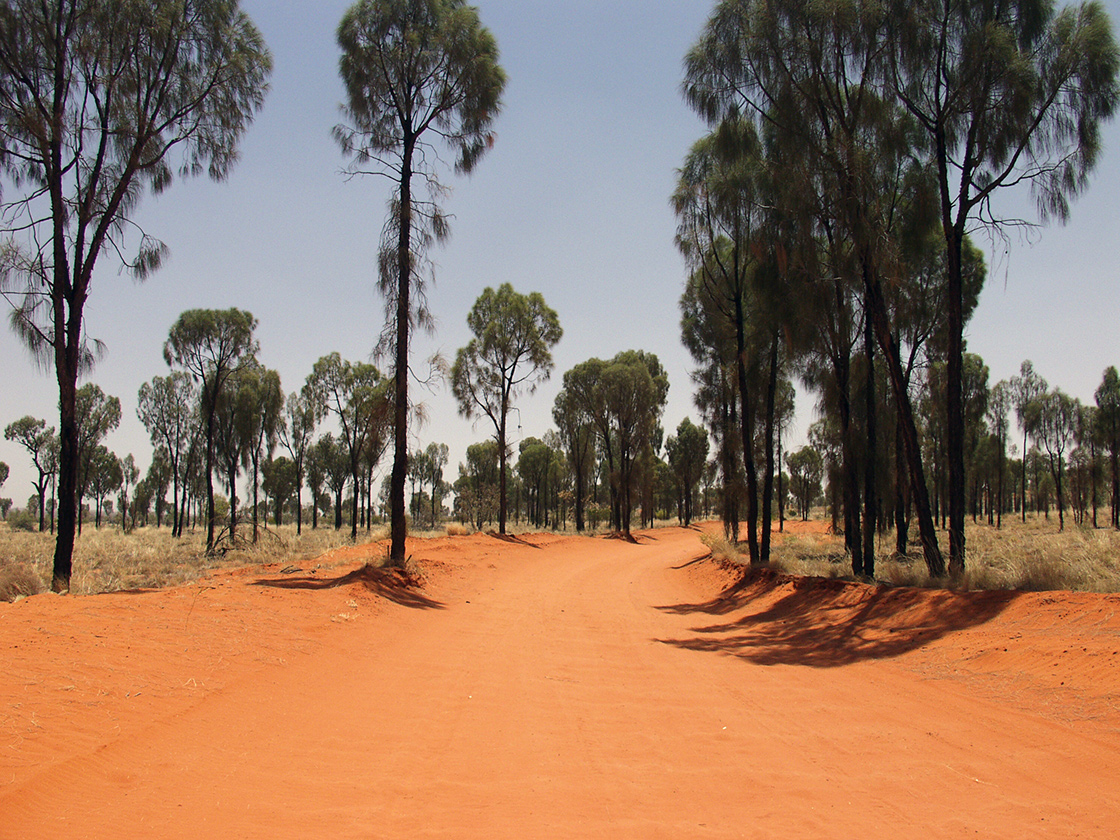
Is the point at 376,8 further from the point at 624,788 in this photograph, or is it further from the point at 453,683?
the point at 624,788

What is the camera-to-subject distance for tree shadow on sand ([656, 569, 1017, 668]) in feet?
28.2

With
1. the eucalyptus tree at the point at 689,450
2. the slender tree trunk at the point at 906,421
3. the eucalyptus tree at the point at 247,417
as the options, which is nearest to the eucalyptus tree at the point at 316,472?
the eucalyptus tree at the point at 247,417

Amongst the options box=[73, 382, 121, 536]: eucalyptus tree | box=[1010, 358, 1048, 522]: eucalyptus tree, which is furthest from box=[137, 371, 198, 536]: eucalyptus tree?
box=[1010, 358, 1048, 522]: eucalyptus tree

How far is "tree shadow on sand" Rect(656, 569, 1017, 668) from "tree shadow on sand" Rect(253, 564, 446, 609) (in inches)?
199

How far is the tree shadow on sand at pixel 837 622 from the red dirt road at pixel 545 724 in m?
0.08

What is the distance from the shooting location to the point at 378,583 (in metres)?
12.7

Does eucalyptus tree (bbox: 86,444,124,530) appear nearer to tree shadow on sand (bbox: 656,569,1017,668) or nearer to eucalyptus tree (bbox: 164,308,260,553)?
eucalyptus tree (bbox: 164,308,260,553)

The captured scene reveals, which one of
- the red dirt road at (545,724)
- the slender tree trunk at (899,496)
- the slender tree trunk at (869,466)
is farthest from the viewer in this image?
the slender tree trunk at (899,496)

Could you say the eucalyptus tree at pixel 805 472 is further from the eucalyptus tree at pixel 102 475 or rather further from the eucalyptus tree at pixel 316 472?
the eucalyptus tree at pixel 102 475

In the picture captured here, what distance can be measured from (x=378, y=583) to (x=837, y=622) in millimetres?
8576

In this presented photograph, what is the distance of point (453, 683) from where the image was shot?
23.1ft

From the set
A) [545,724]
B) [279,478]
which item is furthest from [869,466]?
[279,478]

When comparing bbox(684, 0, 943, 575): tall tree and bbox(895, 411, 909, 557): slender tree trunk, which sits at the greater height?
bbox(684, 0, 943, 575): tall tree

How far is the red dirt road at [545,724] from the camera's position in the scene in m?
3.85
